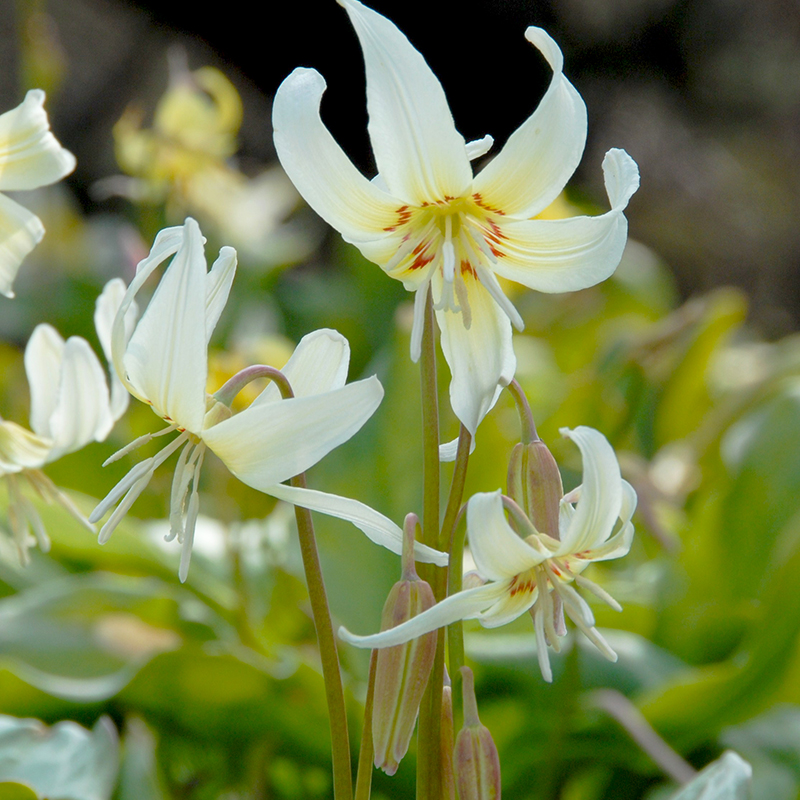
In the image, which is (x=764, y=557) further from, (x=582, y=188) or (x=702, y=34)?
(x=702, y=34)

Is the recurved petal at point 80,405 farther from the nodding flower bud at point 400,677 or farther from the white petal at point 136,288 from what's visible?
the nodding flower bud at point 400,677

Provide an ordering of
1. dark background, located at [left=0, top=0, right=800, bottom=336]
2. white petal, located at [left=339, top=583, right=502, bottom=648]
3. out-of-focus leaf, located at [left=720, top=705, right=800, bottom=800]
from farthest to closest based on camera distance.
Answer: dark background, located at [left=0, top=0, right=800, bottom=336]
out-of-focus leaf, located at [left=720, top=705, right=800, bottom=800]
white petal, located at [left=339, top=583, right=502, bottom=648]

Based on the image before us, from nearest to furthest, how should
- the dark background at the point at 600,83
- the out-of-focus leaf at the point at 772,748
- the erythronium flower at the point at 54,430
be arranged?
the erythronium flower at the point at 54,430 → the out-of-focus leaf at the point at 772,748 → the dark background at the point at 600,83

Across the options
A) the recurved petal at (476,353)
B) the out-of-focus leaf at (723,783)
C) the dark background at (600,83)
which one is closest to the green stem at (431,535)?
the recurved petal at (476,353)

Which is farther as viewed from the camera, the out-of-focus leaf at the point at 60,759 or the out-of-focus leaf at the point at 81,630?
the out-of-focus leaf at the point at 81,630

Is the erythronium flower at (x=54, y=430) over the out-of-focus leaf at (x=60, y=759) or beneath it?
over

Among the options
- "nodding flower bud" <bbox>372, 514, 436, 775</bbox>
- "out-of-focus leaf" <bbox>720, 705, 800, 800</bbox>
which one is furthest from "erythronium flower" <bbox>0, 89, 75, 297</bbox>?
"out-of-focus leaf" <bbox>720, 705, 800, 800</bbox>

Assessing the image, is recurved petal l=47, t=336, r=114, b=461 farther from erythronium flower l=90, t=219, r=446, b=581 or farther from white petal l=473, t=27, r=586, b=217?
white petal l=473, t=27, r=586, b=217

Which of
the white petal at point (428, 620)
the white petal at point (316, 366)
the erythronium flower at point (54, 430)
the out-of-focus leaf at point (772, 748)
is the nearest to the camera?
the white petal at point (428, 620)
